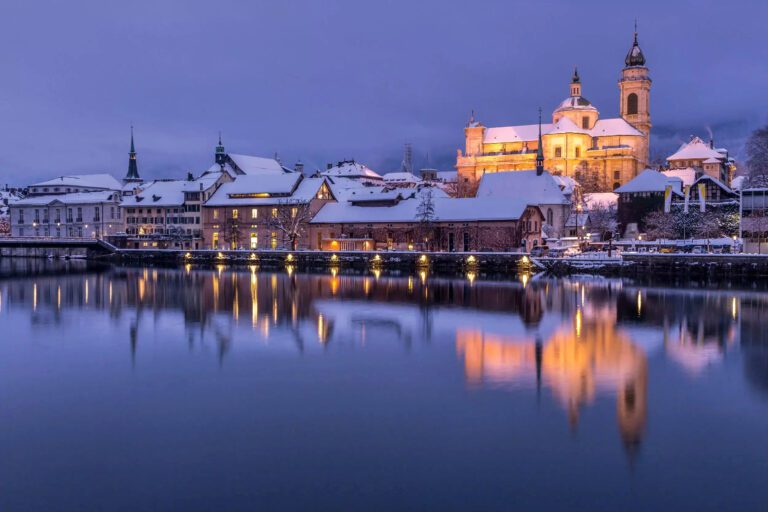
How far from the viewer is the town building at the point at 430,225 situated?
55312mm

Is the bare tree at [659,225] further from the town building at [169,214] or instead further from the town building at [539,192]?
the town building at [169,214]

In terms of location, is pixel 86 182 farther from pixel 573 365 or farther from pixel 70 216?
pixel 573 365

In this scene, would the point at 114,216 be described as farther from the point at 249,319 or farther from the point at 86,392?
the point at 86,392

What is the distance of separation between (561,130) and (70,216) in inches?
2366

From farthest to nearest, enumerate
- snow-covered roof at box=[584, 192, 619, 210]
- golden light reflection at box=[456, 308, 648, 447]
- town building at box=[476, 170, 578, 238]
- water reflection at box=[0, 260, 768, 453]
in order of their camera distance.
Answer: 1. snow-covered roof at box=[584, 192, 619, 210]
2. town building at box=[476, 170, 578, 238]
3. water reflection at box=[0, 260, 768, 453]
4. golden light reflection at box=[456, 308, 648, 447]

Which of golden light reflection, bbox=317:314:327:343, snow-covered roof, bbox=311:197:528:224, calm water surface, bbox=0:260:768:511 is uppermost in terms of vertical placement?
snow-covered roof, bbox=311:197:528:224

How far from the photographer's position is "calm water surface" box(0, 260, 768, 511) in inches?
377

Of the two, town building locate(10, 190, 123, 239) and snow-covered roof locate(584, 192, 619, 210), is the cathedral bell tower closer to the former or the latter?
snow-covered roof locate(584, 192, 619, 210)

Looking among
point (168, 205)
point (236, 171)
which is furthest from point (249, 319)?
point (236, 171)

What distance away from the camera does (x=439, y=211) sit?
59.0 meters

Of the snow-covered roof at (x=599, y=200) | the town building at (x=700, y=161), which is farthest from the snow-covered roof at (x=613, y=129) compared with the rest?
the snow-covered roof at (x=599, y=200)

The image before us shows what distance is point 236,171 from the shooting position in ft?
305

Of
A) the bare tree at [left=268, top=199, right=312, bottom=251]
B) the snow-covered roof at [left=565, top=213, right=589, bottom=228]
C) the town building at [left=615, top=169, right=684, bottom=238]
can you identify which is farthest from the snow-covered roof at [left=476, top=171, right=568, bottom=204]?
the bare tree at [left=268, top=199, right=312, bottom=251]

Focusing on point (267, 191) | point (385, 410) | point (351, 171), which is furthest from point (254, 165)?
point (385, 410)
